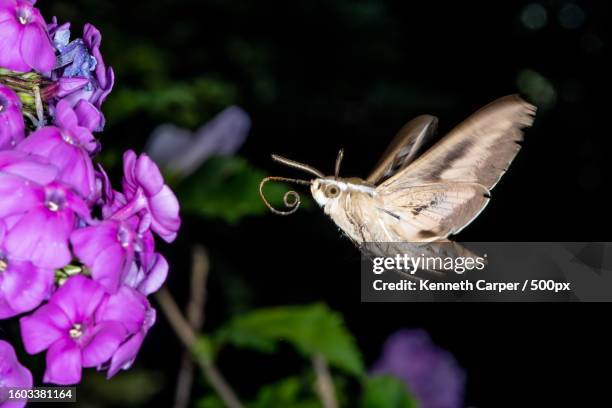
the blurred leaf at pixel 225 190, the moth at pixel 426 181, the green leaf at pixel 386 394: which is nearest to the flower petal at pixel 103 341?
the moth at pixel 426 181

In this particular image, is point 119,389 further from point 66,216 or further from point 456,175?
point 66,216

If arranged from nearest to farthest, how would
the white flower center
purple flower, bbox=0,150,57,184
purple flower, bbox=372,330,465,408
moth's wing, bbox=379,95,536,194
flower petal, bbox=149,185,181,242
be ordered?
purple flower, bbox=0,150,57,184 → the white flower center → flower petal, bbox=149,185,181,242 → moth's wing, bbox=379,95,536,194 → purple flower, bbox=372,330,465,408

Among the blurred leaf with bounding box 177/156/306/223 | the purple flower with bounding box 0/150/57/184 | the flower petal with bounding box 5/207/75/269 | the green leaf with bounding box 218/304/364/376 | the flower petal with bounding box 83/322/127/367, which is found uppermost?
the purple flower with bounding box 0/150/57/184

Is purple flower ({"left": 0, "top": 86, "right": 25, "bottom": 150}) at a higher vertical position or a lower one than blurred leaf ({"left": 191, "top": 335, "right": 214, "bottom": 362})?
higher

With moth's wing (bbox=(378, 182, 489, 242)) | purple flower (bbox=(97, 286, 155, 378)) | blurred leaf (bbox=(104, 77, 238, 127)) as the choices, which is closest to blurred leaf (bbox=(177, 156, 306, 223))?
blurred leaf (bbox=(104, 77, 238, 127))

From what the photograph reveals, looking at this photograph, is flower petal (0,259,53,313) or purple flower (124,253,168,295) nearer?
flower petal (0,259,53,313)

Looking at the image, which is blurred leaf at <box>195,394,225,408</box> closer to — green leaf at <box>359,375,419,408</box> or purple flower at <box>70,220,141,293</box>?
green leaf at <box>359,375,419,408</box>

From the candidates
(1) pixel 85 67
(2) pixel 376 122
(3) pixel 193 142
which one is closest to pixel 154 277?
(1) pixel 85 67

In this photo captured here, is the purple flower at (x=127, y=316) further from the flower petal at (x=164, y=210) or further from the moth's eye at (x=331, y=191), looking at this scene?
the moth's eye at (x=331, y=191)
